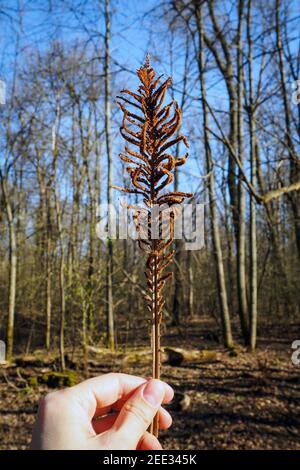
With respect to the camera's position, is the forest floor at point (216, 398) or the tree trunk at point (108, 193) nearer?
the forest floor at point (216, 398)

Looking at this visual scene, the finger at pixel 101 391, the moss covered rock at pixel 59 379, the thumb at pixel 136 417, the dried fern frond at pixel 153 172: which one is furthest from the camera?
the moss covered rock at pixel 59 379

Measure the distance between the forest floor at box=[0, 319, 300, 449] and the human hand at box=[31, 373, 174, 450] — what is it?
4590mm

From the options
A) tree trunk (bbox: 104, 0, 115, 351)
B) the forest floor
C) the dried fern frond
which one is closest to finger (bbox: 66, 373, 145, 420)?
the dried fern frond

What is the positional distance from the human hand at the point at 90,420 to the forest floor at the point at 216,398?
15.1ft

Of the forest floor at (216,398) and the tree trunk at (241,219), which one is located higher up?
the tree trunk at (241,219)

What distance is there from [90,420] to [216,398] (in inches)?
241

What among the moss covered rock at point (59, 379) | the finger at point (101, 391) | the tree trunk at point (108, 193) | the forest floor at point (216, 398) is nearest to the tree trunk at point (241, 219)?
the forest floor at point (216, 398)

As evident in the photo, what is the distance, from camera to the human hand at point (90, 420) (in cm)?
94

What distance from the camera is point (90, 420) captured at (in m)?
1.09

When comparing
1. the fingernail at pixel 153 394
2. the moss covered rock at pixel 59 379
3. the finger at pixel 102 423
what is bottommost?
the moss covered rock at pixel 59 379

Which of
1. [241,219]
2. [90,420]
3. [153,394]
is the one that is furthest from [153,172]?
[241,219]

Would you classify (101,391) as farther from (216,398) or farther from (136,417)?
(216,398)

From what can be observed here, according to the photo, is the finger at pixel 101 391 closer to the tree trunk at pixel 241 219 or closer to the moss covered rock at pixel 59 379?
the moss covered rock at pixel 59 379

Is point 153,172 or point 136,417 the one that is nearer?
point 153,172
